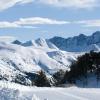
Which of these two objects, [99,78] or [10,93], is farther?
[99,78]

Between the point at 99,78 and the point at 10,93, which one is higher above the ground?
the point at 10,93

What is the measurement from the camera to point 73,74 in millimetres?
137500

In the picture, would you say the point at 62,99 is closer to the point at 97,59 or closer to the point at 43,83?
the point at 43,83

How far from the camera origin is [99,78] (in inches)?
5217

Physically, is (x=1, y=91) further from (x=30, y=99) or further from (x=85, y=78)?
(x=85, y=78)

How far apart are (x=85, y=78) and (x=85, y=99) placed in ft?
341

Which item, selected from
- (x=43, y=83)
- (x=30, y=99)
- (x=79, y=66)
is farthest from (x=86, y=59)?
(x=30, y=99)

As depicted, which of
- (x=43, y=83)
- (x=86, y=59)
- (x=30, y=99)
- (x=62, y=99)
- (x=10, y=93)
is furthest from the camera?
(x=86, y=59)

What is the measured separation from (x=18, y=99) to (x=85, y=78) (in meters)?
111

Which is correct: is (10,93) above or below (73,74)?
above

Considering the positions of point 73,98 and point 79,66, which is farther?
point 79,66

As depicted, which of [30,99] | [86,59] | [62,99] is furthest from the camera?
[86,59]

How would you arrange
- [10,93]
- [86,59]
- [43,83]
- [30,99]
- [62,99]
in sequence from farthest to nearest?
[86,59] → [43,83] → [62,99] → [10,93] → [30,99]

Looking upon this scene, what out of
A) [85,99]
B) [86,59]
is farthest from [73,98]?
[86,59]
